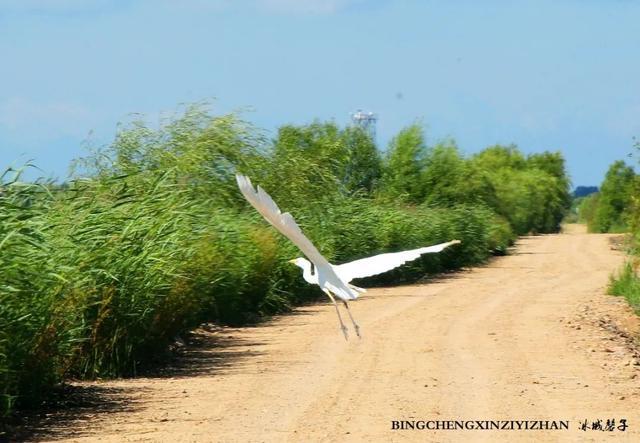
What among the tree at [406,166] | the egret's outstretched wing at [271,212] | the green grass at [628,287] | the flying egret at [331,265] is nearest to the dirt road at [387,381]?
the green grass at [628,287]

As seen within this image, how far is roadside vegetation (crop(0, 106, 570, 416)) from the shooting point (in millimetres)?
11336

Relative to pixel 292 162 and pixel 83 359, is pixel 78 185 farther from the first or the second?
pixel 292 162

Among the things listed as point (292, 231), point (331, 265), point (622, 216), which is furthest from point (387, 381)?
point (622, 216)

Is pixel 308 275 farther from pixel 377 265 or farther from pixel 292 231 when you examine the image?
pixel 292 231

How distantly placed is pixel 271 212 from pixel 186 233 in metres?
6.90

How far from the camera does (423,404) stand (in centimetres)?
1159

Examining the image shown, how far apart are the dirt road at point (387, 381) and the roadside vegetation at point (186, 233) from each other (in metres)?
0.58

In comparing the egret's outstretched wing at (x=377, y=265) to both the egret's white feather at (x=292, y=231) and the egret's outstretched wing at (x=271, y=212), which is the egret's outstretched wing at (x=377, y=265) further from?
the egret's outstretched wing at (x=271, y=212)

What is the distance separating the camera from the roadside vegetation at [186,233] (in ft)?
37.2

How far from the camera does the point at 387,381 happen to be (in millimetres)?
13266

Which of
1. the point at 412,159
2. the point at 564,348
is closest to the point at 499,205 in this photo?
the point at 412,159

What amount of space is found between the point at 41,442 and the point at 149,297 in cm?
447

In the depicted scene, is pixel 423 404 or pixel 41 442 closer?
pixel 41 442

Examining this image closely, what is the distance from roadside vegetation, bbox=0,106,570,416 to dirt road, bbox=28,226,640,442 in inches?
22.8
